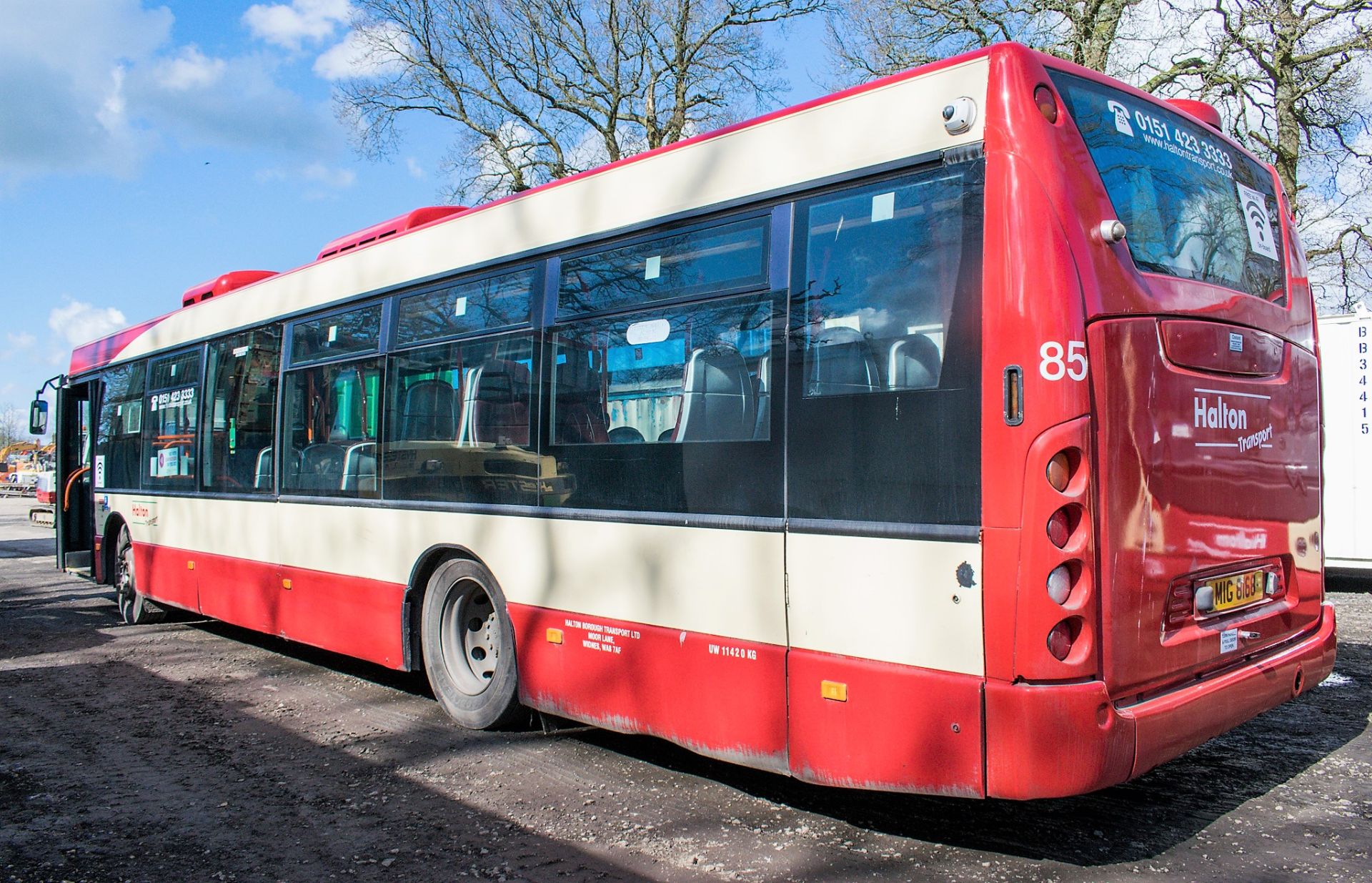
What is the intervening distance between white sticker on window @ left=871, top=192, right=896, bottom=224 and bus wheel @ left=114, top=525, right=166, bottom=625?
8960 mm

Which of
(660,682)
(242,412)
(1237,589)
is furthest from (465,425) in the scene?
(1237,589)

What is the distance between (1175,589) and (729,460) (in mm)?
1776

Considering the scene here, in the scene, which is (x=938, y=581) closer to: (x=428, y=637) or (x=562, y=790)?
(x=562, y=790)

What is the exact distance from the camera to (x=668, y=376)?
4.67 meters

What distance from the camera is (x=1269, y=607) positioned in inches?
173

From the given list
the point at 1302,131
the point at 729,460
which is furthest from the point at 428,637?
the point at 1302,131

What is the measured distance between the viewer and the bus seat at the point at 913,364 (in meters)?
Result: 3.66

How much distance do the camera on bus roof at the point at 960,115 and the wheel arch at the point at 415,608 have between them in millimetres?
3914

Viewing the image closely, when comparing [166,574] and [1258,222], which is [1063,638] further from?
[166,574]

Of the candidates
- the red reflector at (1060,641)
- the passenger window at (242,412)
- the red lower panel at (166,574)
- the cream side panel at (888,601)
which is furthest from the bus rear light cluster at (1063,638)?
the red lower panel at (166,574)

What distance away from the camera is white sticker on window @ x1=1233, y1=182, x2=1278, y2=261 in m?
4.63

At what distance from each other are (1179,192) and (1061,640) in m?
2.00

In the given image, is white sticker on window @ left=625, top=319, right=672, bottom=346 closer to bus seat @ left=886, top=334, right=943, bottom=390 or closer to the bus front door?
bus seat @ left=886, top=334, right=943, bottom=390

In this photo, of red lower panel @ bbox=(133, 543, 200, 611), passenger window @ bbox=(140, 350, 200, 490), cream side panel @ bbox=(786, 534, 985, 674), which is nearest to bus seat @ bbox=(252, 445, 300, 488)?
passenger window @ bbox=(140, 350, 200, 490)
